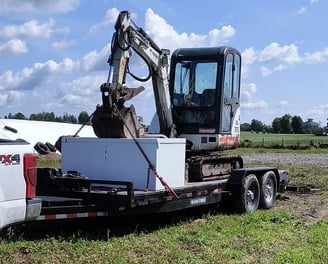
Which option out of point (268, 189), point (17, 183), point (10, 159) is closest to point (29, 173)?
point (17, 183)

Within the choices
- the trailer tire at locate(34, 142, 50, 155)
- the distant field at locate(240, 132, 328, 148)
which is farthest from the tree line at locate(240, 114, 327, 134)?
the trailer tire at locate(34, 142, 50, 155)

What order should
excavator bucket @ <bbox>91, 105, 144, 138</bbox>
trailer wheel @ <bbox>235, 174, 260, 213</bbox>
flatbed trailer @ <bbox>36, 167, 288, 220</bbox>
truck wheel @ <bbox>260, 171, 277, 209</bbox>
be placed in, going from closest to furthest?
1. flatbed trailer @ <bbox>36, 167, 288, 220</bbox>
2. excavator bucket @ <bbox>91, 105, 144, 138</bbox>
3. trailer wheel @ <bbox>235, 174, 260, 213</bbox>
4. truck wheel @ <bbox>260, 171, 277, 209</bbox>

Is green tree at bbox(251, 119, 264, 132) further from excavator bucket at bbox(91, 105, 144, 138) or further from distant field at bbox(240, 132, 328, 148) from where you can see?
excavator bucket at bbox(91, 105, 144, 138)

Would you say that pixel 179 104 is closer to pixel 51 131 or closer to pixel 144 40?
pixel 144 40

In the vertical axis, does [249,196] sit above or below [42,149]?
below

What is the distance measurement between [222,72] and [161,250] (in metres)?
5.30

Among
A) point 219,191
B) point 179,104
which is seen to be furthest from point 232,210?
point 179,104

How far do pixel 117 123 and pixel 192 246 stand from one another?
263 cm

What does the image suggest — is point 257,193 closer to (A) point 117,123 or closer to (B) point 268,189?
(B) point 268,189

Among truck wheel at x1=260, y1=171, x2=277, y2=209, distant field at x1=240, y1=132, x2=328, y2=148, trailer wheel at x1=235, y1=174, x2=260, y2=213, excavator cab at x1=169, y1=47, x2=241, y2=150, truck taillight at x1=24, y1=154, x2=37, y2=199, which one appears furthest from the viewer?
distant field at x1=240, y1=132, x2=328, y2=148

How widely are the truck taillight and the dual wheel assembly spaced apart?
19.2 ft

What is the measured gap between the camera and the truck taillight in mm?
6887

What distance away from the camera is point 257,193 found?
41.6 feet

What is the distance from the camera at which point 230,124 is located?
42.7 feet
